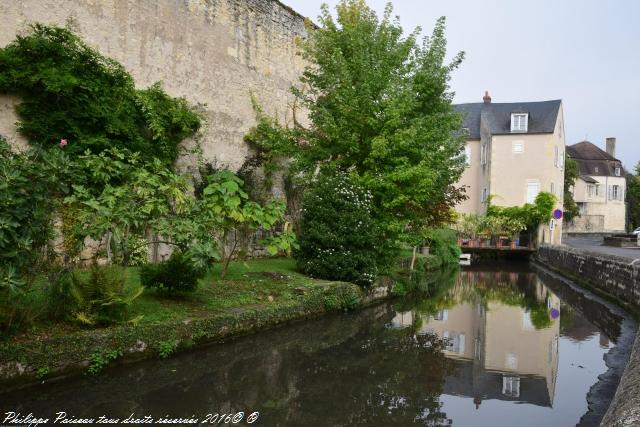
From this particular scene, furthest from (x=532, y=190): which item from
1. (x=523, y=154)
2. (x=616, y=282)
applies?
(x=616, y=282)

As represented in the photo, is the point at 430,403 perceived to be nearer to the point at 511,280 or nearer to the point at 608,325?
the point at 608,325

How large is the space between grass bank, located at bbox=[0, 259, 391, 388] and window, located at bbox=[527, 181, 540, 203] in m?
26.3

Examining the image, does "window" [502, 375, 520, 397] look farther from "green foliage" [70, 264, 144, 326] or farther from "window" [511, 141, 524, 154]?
"window" [511, 141, 524, 154]

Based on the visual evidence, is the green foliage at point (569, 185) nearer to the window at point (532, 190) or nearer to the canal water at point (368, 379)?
the window at point (532, 190)

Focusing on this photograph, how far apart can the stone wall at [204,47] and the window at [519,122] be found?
22688mm

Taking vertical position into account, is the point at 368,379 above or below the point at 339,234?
below

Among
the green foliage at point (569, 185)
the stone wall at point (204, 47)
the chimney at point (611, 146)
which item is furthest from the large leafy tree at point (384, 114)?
the chimney at point (611, 146)

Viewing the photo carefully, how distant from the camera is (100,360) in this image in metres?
6.69

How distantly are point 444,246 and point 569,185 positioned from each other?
29.0 metres

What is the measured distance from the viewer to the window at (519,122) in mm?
36547

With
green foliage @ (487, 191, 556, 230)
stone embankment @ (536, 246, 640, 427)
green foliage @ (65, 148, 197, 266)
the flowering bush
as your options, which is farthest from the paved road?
green foliage @ (65, 148, 197, 266)

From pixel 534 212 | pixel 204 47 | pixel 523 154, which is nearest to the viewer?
pixel 204 47

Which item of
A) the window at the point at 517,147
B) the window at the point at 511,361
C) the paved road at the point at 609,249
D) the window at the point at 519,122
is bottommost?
the window at the point at 511,361

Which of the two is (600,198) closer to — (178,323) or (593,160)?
(593,160)
